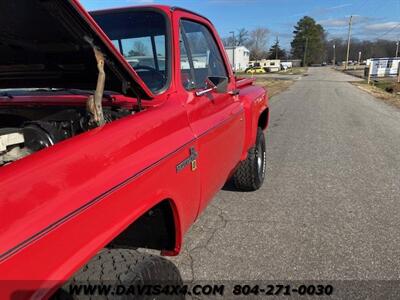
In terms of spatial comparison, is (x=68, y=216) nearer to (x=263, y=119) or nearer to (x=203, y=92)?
(x=203, y=92)

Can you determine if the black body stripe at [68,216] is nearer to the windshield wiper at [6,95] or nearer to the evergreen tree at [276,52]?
the windshield wiper at [6,95]

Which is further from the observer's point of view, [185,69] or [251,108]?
[251,108]

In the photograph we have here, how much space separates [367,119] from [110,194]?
37.6 ft

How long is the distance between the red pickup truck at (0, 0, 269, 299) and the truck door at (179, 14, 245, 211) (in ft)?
0.04

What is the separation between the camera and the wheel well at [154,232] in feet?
7.83

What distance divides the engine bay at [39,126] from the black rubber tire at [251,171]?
7.80 feet

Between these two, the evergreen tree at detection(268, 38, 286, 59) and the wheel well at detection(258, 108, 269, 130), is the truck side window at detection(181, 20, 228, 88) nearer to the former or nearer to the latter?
the wheel well at detection(258, 108, 269, 130)

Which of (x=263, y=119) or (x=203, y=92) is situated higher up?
(x=203, y=92)

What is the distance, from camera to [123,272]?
1867 millimetres

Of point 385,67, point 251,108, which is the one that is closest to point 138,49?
point 251,108

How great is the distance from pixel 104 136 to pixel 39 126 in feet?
2.56

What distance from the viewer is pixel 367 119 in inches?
472

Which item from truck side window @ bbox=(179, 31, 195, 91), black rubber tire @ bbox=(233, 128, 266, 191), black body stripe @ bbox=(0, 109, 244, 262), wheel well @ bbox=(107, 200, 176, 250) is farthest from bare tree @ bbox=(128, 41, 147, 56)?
black rubber tire @ bbox=(233, 128, 266, 191)

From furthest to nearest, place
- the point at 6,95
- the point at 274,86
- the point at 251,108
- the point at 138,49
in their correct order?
the point at 274,86 < the point at 251,108 < the point at 6,95 < the point at 138,49
